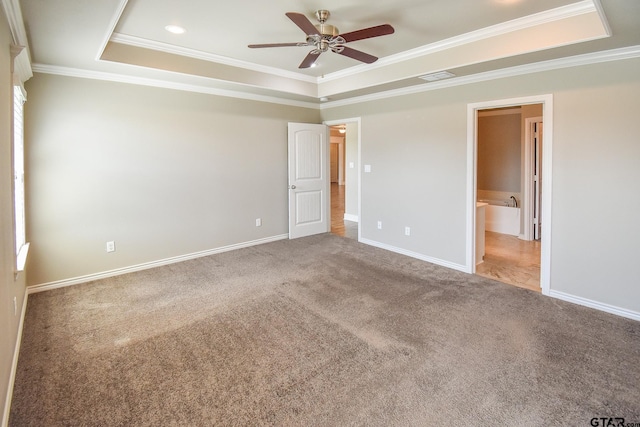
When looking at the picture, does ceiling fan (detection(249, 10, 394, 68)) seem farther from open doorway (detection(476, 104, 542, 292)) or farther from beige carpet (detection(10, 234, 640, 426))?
open doorway (detection(476, 104, 542, 292))

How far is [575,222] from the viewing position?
3.33 m

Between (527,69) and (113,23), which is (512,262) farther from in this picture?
(113,23)

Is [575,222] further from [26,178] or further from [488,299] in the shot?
[26,178]

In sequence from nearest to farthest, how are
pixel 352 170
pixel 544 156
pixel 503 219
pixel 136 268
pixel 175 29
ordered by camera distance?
1. pixel 175 29
2. pixel 544 156
3. pixel 136 268
4. pixel 503 219
5. pixel 352 170

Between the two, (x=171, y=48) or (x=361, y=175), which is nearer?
(x=171, y=48)

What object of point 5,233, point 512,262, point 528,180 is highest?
point 528,180

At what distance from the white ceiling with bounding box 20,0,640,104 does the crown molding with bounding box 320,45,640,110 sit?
0.09m

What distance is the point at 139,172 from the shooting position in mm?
4250

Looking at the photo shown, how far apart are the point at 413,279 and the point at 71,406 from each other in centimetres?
326

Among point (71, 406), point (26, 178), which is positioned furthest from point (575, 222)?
point (26, 178)

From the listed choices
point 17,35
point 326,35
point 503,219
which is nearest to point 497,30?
point 326,35

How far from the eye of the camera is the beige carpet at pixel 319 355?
1.91m

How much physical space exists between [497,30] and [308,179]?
351cm

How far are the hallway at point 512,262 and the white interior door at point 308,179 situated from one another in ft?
9.23
